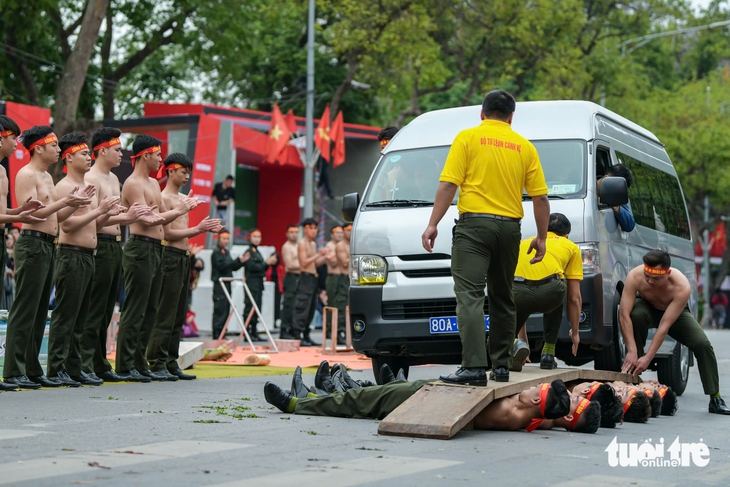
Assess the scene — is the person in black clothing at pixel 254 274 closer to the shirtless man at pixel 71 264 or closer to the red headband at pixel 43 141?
the shirtless man at pixel 71 264

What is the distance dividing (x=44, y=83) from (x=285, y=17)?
41.7 ft

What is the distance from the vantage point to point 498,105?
7.86m

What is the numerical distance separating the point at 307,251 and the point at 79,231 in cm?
1069

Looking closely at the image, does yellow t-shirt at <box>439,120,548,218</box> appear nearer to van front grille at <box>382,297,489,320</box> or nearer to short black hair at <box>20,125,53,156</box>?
van front grille at <box>382,297,489,320</box>

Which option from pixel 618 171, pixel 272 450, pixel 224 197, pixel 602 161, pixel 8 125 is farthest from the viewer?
pixel 224 197

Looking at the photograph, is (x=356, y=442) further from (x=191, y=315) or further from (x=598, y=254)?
(x=191, y=315)

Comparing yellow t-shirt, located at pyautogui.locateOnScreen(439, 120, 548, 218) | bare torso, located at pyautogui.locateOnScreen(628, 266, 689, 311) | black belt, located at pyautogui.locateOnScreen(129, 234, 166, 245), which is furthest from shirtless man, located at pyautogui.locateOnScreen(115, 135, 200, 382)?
bare torso, located at pyautogui.locateOnScreen(628, 266, 689, 311)

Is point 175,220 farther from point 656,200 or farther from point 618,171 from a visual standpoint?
point 656,200

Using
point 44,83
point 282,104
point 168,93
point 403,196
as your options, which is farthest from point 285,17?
point 403,196

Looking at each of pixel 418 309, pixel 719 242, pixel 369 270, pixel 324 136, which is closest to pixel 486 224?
pixel 418 309

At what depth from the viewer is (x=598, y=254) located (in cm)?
1006

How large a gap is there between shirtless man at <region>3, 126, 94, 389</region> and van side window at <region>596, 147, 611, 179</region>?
14.8 ft

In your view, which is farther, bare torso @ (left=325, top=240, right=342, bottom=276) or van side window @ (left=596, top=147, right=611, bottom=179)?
bare torso @ (left=325, top=240, right=342, bottom=276)

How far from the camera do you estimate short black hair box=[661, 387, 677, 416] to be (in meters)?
9.43
